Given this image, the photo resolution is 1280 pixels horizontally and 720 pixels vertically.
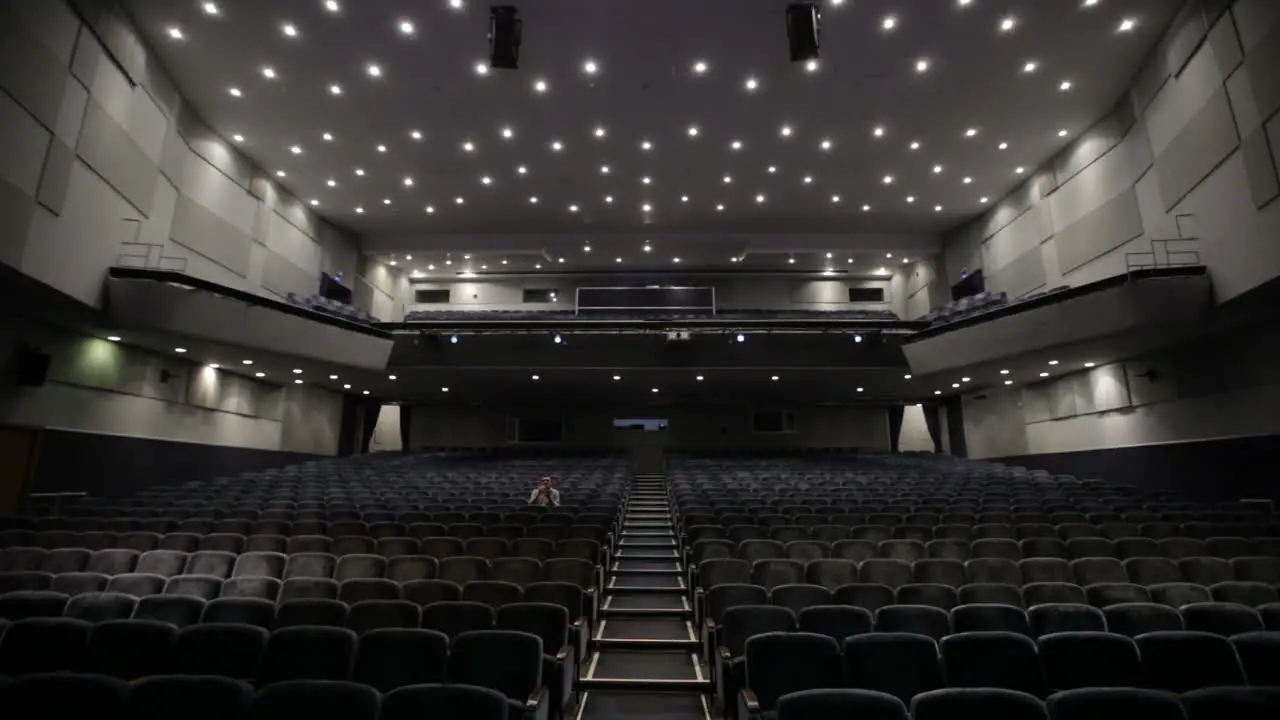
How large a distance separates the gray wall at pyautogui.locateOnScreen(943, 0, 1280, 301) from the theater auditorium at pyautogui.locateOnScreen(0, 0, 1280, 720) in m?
0.07

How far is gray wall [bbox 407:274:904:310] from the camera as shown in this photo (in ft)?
60.1

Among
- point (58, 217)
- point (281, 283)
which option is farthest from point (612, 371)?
point (58, 217)

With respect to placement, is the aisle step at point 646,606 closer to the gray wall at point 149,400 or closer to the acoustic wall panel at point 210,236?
the gray wall at point 149,400

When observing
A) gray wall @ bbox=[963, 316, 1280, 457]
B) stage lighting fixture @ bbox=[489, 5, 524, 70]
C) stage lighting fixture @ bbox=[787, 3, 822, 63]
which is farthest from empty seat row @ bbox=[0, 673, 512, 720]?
gray wall @ bbox=[963, 316, 1280, 457]

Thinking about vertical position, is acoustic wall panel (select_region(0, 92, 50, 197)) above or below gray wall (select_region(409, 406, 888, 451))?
above

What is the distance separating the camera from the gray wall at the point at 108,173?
6281 millimetres

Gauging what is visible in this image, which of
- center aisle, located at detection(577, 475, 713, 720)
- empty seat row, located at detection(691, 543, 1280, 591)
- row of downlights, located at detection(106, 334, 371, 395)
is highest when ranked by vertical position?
row of downlights, located at detection(106, 334, 371, 395)

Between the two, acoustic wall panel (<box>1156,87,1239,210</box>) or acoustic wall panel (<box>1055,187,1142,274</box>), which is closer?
acoustic wall panel (<box>1156,87,1239,210</box>)

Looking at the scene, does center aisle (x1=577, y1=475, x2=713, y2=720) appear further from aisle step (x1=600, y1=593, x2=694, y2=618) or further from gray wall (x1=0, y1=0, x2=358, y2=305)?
gray wall (x1=0, y1=0, x2=358, y2=305)

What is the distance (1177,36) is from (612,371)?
35.5 feet

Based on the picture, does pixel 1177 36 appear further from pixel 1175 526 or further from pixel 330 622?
pixel 330 622

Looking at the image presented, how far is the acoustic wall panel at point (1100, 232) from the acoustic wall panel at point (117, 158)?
15346 mm

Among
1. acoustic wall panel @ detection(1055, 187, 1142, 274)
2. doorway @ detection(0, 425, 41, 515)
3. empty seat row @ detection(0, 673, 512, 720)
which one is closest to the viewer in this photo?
empty seat row @ detection(0, 673, 512, 720)

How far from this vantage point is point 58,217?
6.96 meters
